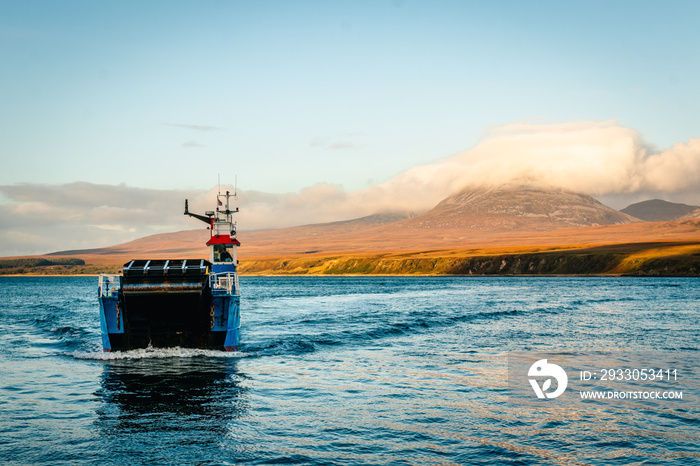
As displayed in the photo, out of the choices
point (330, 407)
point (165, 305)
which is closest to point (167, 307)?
point (165, 305)

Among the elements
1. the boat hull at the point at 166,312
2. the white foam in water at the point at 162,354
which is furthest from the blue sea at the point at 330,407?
the boat hull at the point at 166,312

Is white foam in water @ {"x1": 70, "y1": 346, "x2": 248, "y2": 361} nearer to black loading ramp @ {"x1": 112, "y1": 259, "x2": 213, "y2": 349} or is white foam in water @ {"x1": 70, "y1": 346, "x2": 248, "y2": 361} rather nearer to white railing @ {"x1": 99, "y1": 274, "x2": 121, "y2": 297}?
black loading ramp @ {"x1": 112, "y1": 259, "x2": 213, "y2": 349}

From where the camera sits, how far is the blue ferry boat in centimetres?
2844

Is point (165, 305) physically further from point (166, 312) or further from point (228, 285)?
point (228, 285)

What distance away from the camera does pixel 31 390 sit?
22.9m

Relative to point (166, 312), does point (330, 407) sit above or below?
below

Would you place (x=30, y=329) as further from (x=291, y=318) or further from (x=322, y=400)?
(x=322, y=400)

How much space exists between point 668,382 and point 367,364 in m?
12.7

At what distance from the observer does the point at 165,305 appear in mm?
29062

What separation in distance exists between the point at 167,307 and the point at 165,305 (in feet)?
0.53

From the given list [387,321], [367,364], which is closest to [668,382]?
[367,364]

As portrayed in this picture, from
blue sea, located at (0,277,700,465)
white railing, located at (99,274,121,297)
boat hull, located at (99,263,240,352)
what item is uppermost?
white railing, located at (99,274,121,297)

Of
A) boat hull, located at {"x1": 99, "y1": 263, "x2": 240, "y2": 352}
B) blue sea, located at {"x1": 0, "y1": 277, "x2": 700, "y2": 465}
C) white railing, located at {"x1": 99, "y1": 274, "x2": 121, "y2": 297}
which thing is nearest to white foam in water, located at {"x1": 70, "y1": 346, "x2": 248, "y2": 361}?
blue sea, located at {"x1": 0, "y1": 277, "x2": 700, "y2": 465}

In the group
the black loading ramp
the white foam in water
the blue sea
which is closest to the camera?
the blue sea
